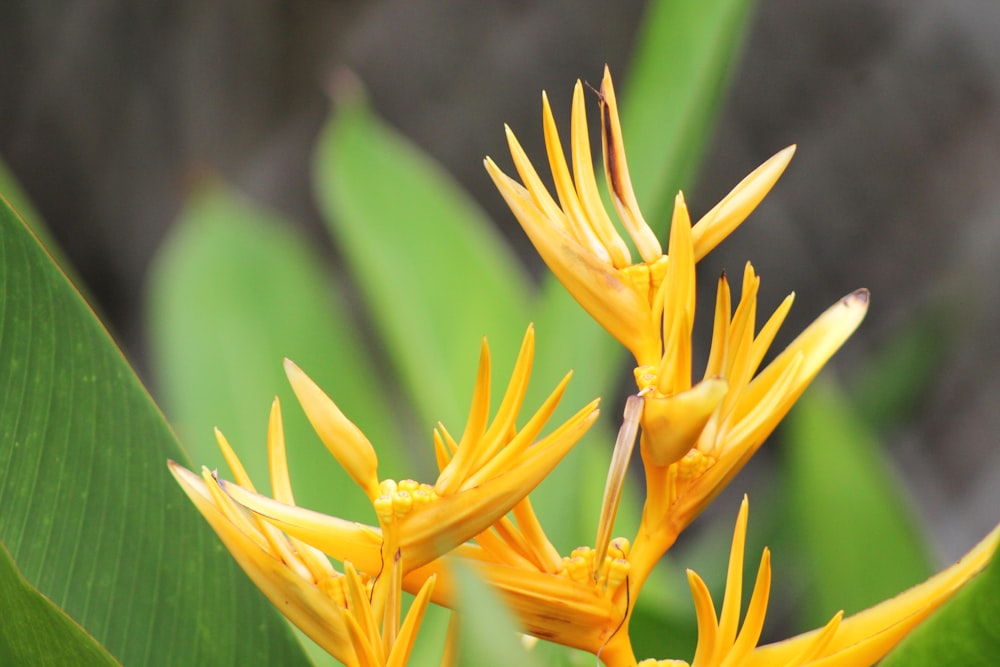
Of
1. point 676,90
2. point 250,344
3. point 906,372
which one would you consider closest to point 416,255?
point 250,344

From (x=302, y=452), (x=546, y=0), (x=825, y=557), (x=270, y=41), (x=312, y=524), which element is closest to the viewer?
(x=312, y=524)

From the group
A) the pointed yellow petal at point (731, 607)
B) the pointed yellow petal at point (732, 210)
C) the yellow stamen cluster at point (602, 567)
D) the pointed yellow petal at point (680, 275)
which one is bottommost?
the pointed yellow petal at point (731, 607)

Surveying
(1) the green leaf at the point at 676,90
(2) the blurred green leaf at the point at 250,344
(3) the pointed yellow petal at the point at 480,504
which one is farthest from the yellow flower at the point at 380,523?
(2) the blurred green leaf at the point at 250,344

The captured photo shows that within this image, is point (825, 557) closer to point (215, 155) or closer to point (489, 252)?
point (489, 252)

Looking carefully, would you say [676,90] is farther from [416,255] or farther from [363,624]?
[363,624]

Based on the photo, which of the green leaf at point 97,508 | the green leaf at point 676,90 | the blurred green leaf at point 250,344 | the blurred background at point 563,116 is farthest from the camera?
the blurred background at point 563,116

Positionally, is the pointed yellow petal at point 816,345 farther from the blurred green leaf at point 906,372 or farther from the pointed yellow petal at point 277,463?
the blurred green leaf at point 906,372

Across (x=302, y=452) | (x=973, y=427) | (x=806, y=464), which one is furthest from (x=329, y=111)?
→ (x=806, y=464)
